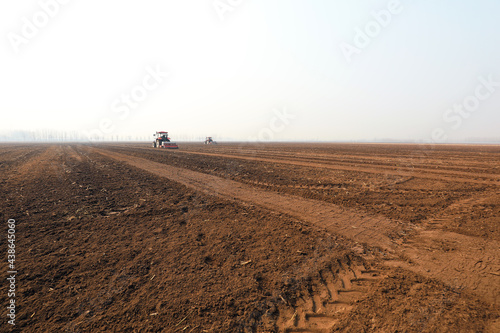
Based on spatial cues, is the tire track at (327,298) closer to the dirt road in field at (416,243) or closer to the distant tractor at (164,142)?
the dirt road in field at (416,243)

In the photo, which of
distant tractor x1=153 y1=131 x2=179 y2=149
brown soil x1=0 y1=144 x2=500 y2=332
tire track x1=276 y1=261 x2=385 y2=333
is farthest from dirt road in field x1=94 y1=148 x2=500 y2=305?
distant tractor x1=153 y1=131 x2=179 y2=149

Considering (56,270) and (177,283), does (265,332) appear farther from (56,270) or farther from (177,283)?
(56,270)

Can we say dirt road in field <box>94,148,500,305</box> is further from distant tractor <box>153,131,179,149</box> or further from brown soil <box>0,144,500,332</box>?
distant tractor <box>153,131,179,149</box>

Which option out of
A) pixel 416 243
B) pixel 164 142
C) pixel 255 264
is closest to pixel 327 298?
pixel 255 264

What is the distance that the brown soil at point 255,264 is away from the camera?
2.92 m

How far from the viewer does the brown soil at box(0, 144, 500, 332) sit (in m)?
2.92

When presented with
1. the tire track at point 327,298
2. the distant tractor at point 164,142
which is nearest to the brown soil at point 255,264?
the tire track at point 327,298

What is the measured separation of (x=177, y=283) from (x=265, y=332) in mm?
1576

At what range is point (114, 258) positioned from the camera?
4324 mm

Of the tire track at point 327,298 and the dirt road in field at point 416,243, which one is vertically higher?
the dirt road in field at point 416,243

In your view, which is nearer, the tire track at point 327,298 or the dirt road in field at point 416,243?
the tire track at point 327,298

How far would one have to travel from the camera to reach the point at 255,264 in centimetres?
414

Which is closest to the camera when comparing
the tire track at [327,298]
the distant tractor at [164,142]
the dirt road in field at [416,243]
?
the tire track at [327,298]

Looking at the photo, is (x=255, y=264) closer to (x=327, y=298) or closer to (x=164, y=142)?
(x=327, y=298)
